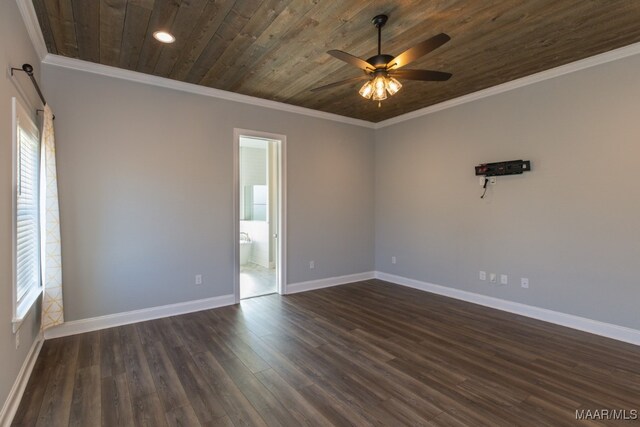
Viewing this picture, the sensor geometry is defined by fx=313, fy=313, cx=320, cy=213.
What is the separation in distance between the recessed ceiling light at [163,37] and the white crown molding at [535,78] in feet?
11.9

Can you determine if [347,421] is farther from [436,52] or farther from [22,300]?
[436,52]

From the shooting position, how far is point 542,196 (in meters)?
3.67

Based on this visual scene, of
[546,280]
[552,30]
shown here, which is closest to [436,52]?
[552,30]

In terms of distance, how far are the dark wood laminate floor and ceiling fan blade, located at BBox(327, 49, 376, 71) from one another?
2.48m

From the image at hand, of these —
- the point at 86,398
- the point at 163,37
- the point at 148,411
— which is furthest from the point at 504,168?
the point at 86,398

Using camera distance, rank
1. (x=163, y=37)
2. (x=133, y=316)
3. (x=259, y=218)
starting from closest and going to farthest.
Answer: (x=163, y=37) → (x=133, y=316) → (x=259, y=218)

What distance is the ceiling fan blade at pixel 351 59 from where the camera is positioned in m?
2.29

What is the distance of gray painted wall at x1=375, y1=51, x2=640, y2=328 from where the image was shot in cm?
313

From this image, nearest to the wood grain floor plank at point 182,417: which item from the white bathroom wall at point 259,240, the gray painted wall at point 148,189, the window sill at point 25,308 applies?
the window sill at point 25,308

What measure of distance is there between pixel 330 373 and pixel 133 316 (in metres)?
2.45

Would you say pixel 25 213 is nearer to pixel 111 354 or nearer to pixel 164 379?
pixel 111 354

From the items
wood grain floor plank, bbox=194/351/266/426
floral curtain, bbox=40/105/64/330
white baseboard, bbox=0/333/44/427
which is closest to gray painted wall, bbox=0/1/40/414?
white baseboard, bbox=0/333/44/427

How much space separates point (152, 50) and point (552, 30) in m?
3.66

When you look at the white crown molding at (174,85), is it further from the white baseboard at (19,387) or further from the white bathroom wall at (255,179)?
the white baseboard at (19,387)
